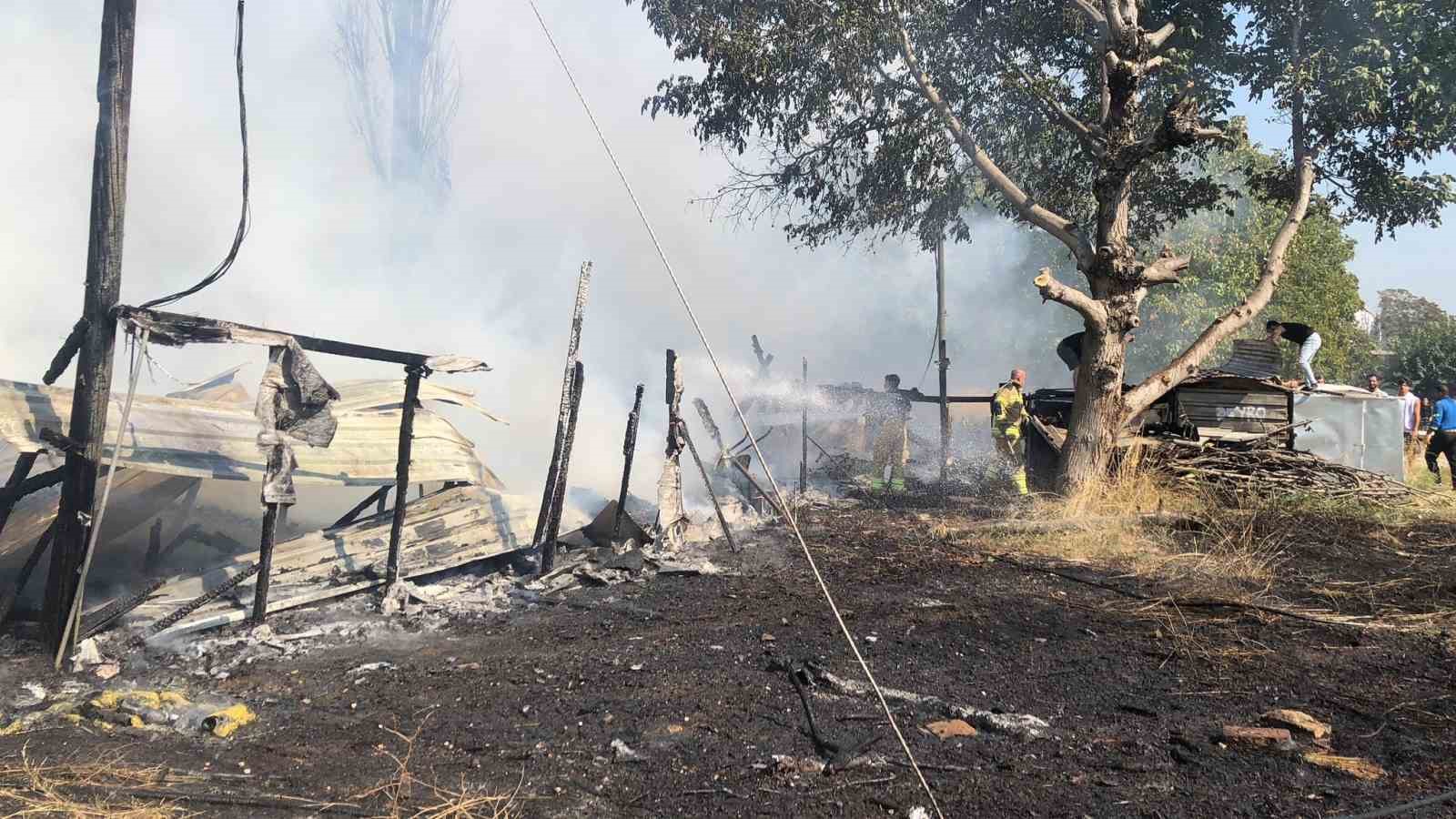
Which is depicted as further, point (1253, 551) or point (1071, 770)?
point (1253, 551)

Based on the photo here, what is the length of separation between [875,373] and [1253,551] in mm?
32147

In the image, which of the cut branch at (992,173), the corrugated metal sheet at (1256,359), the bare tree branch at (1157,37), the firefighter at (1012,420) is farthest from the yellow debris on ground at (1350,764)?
the corrugated metal sheet at (1256,359)

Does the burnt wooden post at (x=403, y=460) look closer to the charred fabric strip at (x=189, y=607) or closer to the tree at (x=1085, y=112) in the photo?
the charred fabric strip at (x=189, y=607)

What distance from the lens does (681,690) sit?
4656 mm

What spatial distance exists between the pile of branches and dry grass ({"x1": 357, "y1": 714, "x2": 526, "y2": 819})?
8.19 meters

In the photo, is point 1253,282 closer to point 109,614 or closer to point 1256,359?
point 1256,359

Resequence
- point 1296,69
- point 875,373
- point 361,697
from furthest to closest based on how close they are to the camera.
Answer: point 875,373 → point 1296,69 → point 361,697

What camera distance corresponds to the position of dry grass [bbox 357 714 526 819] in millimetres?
3262

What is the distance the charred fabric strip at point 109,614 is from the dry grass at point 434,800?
3142 mm

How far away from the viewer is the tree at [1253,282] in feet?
76.4

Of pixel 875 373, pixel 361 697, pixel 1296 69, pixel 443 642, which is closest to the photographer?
pixel 361 697

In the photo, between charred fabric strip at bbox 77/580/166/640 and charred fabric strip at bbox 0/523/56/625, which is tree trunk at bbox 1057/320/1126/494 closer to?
charred fabric strip at bbox 77/580/166/640

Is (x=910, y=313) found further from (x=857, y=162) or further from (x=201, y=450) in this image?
(x=201, y=450)

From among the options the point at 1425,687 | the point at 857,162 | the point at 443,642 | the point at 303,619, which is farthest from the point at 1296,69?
the point at 303,619
